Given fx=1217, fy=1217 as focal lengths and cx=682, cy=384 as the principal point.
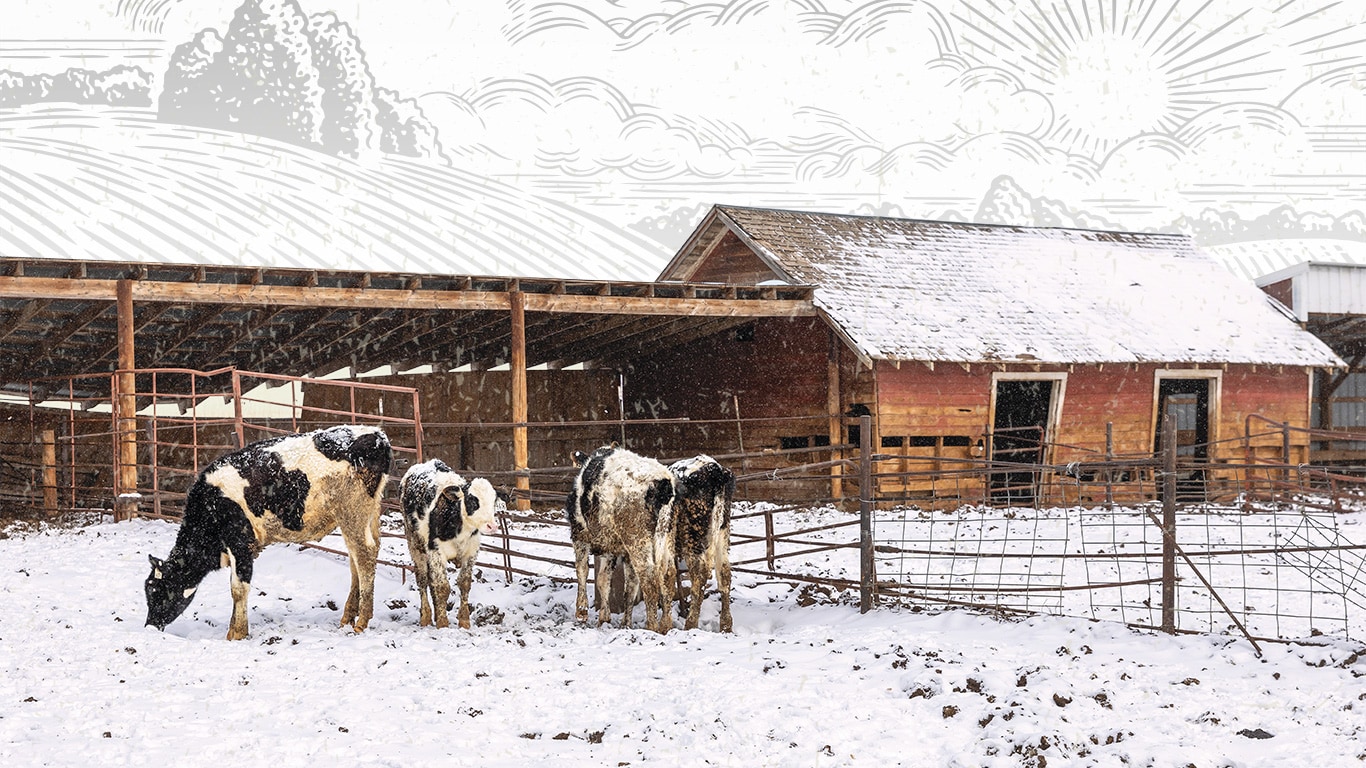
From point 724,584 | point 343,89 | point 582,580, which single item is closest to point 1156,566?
point 724,584

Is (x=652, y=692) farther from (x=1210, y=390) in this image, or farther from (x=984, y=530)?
(x=1210, y=390)

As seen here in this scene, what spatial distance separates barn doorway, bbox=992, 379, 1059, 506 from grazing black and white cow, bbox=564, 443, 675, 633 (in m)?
11.2

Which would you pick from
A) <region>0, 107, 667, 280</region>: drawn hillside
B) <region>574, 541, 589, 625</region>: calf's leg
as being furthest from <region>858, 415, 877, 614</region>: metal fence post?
<region>0, 107, 667, 280</region>: drawn hillside

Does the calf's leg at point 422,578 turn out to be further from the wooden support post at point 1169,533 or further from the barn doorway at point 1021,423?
the barn doorway at point 1021,423

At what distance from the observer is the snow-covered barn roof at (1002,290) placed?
20359 mm

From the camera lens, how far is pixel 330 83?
477ft

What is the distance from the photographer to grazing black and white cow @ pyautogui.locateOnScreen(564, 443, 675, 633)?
9719 millimetres

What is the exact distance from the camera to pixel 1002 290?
23.1 meters

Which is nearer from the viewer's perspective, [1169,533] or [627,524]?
[1169,533]

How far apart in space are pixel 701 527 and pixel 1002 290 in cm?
1474

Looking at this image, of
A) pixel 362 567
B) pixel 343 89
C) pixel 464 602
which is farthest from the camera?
pixel 343 89

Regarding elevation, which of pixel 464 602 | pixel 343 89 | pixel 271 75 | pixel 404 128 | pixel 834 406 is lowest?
pixel 464 602

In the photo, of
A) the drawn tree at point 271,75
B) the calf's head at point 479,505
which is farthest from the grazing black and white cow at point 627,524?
the drawn tree at point 271,75

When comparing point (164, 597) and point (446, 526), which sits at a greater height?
point (446, 526)
